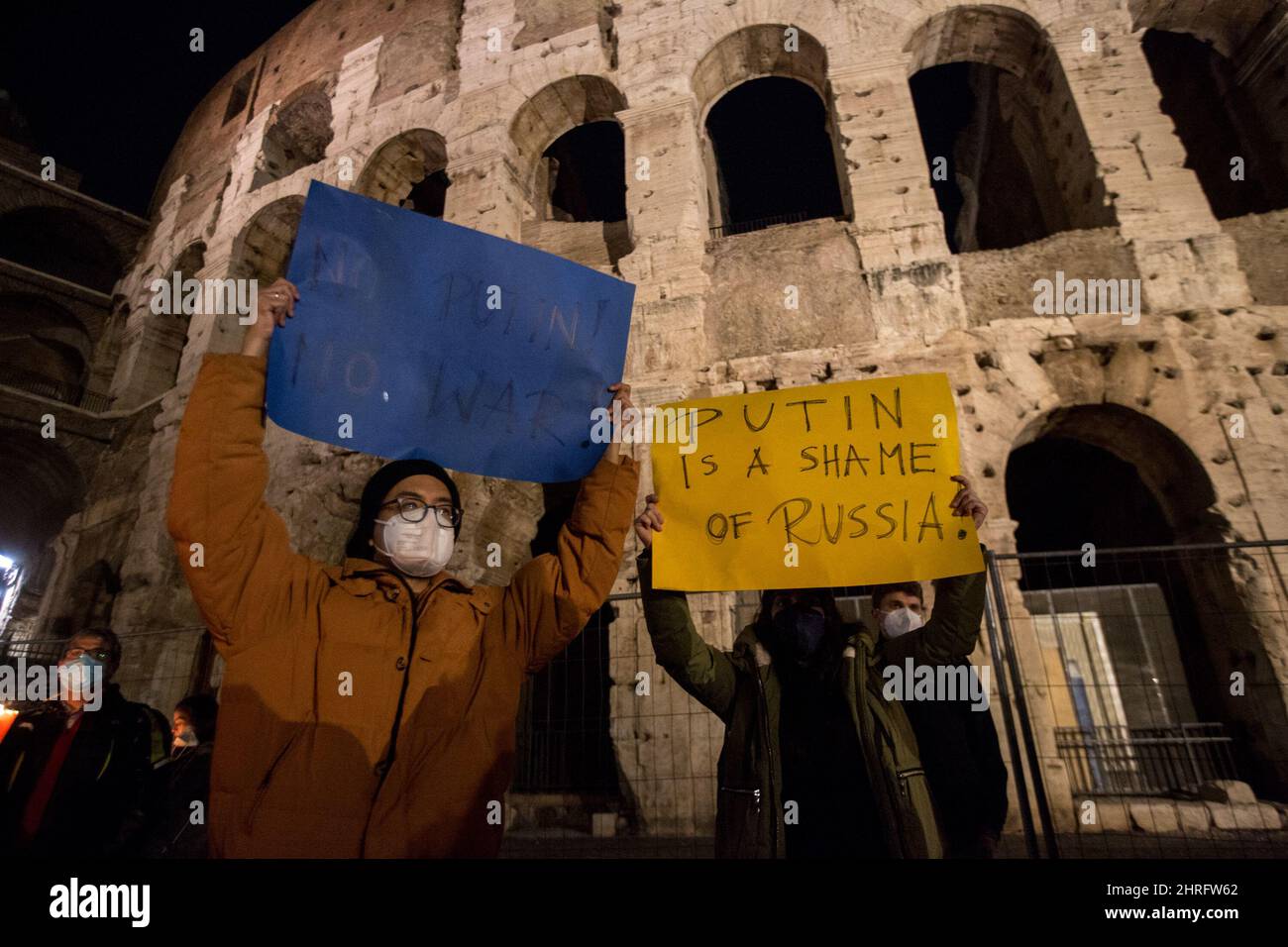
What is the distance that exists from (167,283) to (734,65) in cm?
1081

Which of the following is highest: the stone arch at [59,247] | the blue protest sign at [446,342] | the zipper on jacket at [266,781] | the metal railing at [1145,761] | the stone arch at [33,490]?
the stone arch at [59,247]

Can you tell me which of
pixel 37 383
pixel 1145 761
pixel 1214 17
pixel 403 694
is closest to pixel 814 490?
pixel 403 694

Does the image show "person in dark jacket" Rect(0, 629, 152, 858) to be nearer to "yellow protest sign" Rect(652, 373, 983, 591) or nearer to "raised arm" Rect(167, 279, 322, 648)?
"raised arm" Rect(167, 279, 322, 648)

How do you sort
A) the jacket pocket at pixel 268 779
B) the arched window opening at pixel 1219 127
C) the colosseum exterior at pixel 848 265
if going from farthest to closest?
the arched window opening at pixel 1219 127, the colosseum exterior at pixel 848 265, the jacket pocket at pixel 268 779

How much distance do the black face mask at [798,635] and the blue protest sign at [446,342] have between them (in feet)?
3.06

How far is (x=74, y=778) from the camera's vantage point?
95.7 inches

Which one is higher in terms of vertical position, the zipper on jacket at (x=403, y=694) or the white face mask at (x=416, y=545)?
the white face mask at (x=416, y=545)

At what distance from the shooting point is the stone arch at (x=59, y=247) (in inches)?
547

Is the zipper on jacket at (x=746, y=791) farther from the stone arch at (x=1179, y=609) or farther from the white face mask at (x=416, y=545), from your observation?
the stone arch at (x=1179, y=609)

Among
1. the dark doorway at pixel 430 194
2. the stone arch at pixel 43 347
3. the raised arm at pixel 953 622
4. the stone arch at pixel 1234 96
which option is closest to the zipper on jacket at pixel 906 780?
the raised arm at pixel 953 622

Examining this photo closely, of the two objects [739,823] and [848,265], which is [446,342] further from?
[848,265]

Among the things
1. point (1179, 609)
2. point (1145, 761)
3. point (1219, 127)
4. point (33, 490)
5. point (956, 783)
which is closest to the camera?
point (956, 783)

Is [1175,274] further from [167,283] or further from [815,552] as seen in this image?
[167,283]

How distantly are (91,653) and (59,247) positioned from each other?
18.0m
